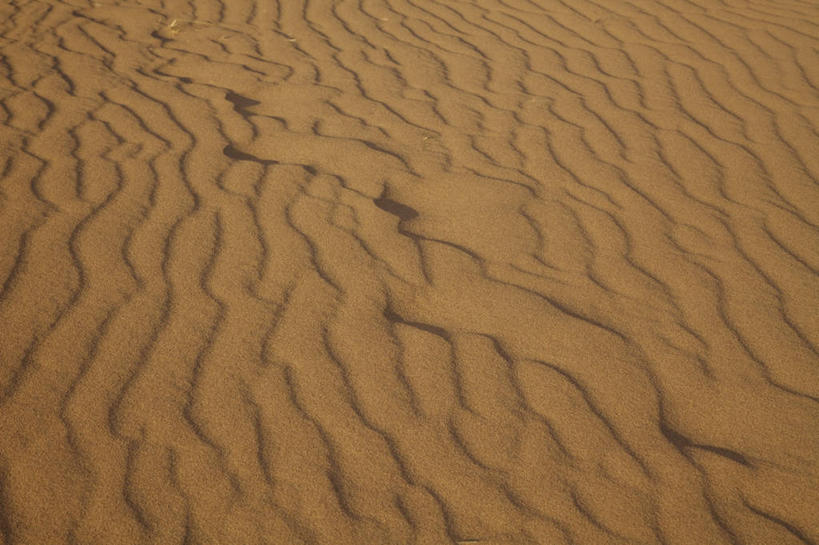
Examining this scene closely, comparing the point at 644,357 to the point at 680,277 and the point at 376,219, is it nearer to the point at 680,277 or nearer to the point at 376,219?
the point at 680,277

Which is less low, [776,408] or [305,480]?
[776,408]

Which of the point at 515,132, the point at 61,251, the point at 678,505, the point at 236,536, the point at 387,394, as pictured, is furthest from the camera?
the point at 515,132

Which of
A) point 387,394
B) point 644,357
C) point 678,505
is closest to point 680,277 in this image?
point 644,357

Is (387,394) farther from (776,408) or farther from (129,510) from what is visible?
(776,408)

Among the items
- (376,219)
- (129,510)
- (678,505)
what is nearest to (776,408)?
(678,505)

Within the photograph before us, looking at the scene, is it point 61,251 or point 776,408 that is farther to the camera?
point 61,251

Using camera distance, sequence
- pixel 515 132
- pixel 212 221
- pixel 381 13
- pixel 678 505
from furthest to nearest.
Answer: pixel 381 13 → pixel 515 132 → pixel 212 221 → pixel 678 505

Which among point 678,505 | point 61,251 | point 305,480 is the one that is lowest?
point 61,251
